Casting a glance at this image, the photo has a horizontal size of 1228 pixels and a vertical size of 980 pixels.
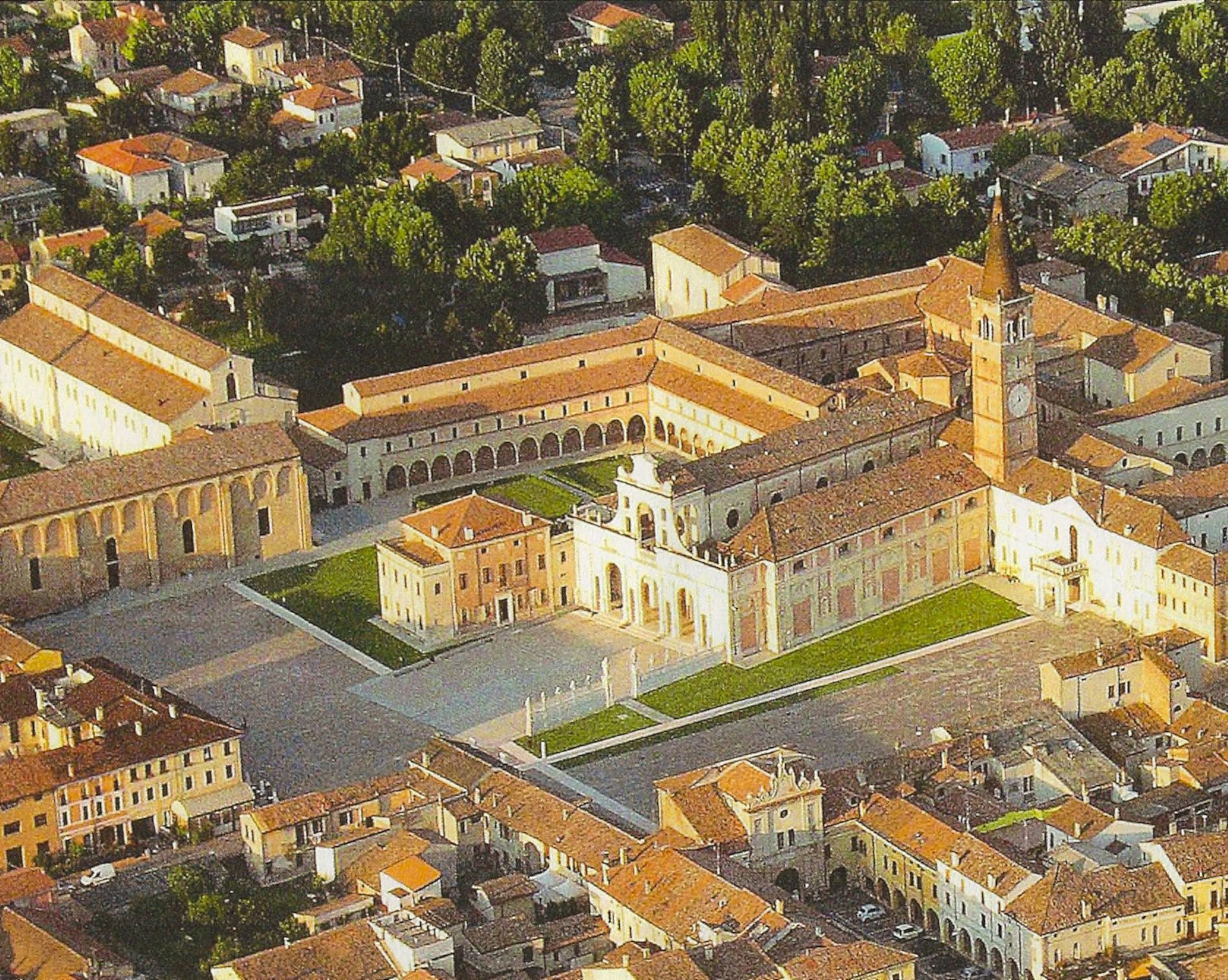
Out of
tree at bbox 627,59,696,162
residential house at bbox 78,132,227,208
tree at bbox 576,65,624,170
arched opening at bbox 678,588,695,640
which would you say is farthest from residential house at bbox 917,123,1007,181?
arched opening at bbox 678,588,695,640

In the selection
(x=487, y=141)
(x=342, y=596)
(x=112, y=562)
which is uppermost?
(x=487, y=141)

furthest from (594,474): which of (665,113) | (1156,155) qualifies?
(1156,155)

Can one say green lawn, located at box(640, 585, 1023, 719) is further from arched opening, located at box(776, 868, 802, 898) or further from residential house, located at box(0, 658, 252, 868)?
residential house, located at box(0, 658, 252, 868)

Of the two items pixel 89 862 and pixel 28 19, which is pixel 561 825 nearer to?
pixel 89 862

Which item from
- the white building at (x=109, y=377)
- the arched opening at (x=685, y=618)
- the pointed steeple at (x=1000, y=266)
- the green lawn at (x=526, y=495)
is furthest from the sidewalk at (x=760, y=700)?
the white building at (x=109, y=377)

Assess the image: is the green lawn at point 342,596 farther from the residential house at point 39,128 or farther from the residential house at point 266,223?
the residential house at point 39,128

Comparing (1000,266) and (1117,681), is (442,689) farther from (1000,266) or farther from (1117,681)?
(1000,266)
